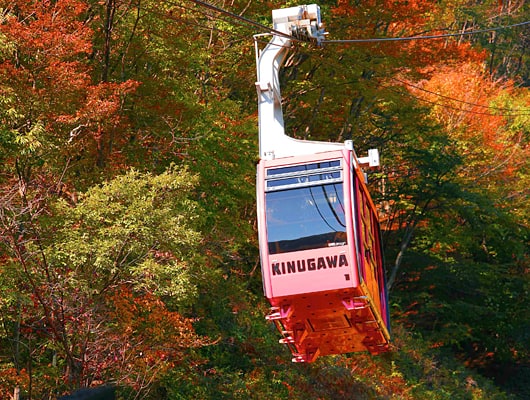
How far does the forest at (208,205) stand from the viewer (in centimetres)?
1623

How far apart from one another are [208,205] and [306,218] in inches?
302

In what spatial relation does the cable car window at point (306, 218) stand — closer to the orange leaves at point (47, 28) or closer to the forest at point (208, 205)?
the forest at point (208, 205)

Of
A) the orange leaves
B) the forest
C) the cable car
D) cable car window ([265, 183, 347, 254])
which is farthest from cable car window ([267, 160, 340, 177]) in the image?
the orange leaves

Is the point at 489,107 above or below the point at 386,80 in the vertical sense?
below

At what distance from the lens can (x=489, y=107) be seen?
41219 mm

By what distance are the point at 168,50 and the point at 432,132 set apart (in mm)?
16908

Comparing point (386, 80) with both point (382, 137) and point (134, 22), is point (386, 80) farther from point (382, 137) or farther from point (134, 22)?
point (134, 22)

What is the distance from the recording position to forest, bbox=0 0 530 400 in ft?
53.3

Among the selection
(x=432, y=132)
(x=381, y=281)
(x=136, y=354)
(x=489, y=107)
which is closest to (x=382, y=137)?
(x=432, y=132)

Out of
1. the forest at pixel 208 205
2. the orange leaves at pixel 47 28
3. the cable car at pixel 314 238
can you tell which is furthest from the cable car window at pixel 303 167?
the orange leaves at pixel 47 28

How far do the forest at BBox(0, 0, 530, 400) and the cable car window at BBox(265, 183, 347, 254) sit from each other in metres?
2.88

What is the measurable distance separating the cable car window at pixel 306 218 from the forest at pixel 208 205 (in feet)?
9.46

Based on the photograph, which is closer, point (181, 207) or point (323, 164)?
point (323, 164)

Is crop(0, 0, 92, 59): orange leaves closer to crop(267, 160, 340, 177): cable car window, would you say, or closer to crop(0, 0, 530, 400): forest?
crop(0, 0, 530, 400): forest
